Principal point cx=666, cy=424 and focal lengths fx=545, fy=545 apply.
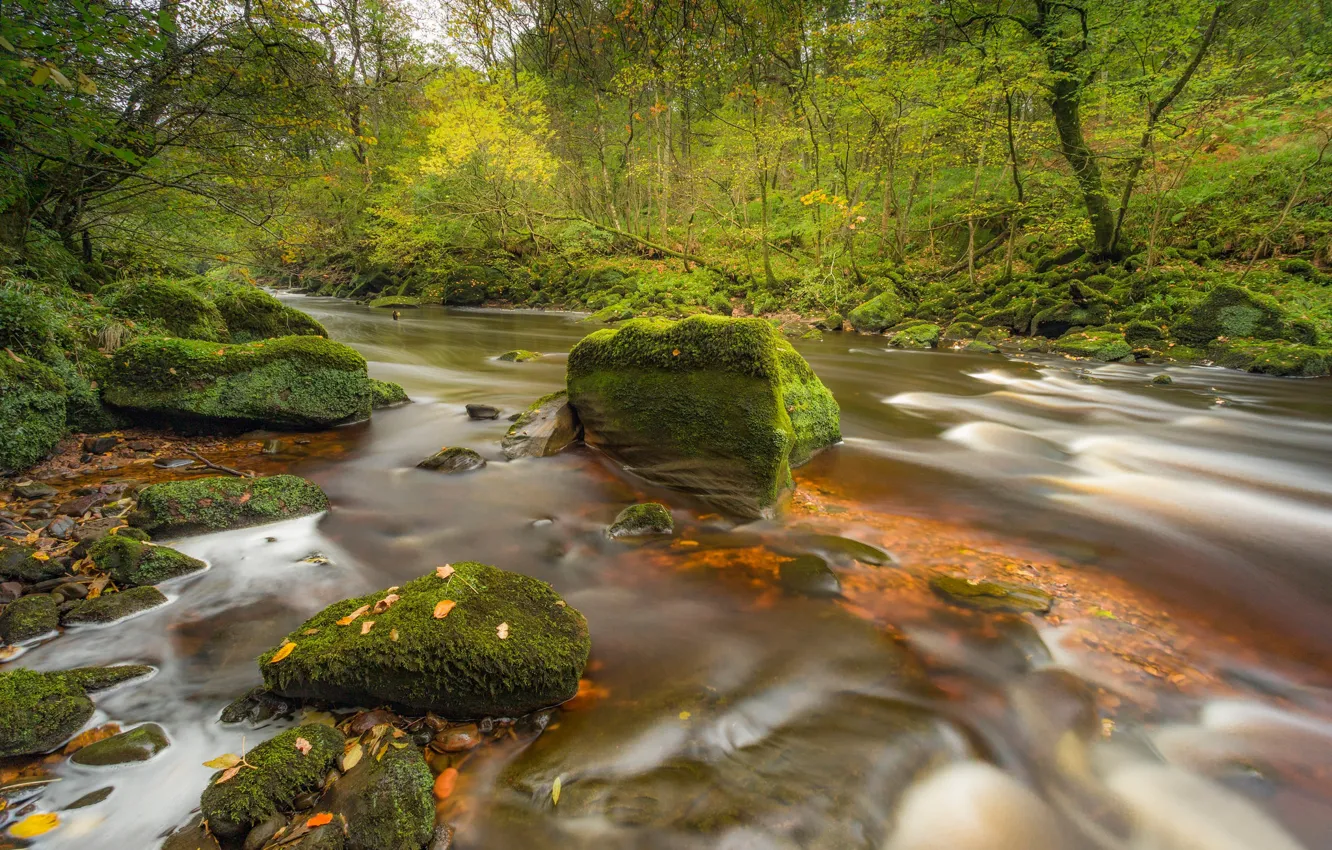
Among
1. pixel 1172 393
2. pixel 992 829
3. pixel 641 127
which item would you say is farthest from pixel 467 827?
pixel 641 127

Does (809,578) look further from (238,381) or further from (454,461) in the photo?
(238,381)

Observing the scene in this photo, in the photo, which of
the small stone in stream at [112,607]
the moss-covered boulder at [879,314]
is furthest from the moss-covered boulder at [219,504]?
the moss-covered boulder at [879,314]

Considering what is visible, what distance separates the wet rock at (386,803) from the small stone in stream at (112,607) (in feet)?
6.76

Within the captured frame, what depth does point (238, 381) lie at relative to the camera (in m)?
5.91

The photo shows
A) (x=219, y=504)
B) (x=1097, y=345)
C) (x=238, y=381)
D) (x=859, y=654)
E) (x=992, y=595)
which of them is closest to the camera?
(x=859, y=654)

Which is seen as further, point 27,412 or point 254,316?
point 254,316

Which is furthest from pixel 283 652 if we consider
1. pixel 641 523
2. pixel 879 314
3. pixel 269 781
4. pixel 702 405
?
pixel 879 314

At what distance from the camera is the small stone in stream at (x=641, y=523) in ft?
14.2

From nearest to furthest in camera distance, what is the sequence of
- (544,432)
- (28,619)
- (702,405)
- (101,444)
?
(28,619) → (702,405) → (101,444) → (544,432)

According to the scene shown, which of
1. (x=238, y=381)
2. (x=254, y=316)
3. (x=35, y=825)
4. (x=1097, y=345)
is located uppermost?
(x=1097, y=345)

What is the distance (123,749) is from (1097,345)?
595 inches

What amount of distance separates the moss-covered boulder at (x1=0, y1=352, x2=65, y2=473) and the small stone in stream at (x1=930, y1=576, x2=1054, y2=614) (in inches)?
279

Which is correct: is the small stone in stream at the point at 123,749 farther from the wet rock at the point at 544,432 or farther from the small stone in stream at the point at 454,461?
the wet rock at the point at 544,432

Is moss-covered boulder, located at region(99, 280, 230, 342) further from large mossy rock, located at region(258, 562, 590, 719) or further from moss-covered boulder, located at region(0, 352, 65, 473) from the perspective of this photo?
large mossy rock, located at region(258, 562, 590, 719)
